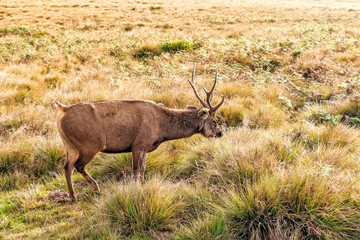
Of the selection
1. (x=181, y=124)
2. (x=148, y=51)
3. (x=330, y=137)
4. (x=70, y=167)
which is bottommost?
(x=148, y=51)

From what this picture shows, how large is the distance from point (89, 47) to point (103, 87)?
22.7ft

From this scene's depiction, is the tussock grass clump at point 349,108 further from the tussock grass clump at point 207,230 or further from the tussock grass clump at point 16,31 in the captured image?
the tussock grass clump at point 16,31

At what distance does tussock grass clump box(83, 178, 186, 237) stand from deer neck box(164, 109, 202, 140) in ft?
4.40

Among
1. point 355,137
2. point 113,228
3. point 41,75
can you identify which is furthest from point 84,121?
point 41,75

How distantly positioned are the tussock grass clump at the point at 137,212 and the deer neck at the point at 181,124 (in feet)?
4.40

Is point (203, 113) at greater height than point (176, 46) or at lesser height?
greater

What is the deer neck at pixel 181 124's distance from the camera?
211 inches

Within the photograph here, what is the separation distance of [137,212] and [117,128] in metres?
1.32

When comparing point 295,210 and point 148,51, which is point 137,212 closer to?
point 295,210

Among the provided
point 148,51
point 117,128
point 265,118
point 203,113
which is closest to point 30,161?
point 117,128

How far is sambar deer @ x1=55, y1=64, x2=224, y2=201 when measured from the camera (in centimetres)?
446

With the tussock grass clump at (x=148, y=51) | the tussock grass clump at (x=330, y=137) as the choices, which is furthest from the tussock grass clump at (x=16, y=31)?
the tussock grass clump at (x=330, y=137)

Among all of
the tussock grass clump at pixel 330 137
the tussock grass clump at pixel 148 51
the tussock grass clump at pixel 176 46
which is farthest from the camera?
the tussock grass clump at pixel 176 46

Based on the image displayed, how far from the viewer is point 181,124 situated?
18.0 ft
